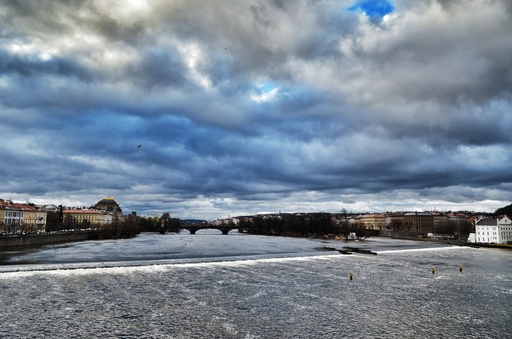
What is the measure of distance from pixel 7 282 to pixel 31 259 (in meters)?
20.5

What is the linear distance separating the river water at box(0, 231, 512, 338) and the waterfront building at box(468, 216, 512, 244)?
70.0m

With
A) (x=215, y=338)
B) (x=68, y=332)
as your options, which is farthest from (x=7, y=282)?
(x=215, y=338)

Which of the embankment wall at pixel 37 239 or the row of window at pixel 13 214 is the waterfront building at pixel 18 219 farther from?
the embankment wall at pixel 37 239

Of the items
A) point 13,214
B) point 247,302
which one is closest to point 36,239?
point 13,214

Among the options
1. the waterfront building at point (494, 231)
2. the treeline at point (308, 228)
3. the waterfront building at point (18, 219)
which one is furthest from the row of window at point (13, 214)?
the waterfront building at point (494, 231)

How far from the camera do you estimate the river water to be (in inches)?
844

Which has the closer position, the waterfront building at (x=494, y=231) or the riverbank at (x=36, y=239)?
the riverbank at (x=36, y=239)

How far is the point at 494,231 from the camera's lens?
10469cm

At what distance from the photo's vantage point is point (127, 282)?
3581cm

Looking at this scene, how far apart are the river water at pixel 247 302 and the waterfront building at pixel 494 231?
230ft

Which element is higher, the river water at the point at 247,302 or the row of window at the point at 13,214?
the row of window at the point at 13,214

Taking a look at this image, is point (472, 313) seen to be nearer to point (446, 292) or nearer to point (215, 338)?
point (446, 292)

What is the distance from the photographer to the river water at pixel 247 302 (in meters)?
21.4

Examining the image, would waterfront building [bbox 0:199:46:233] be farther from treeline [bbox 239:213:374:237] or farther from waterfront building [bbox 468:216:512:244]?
waterfront building [bbox 468:216:512:244]
